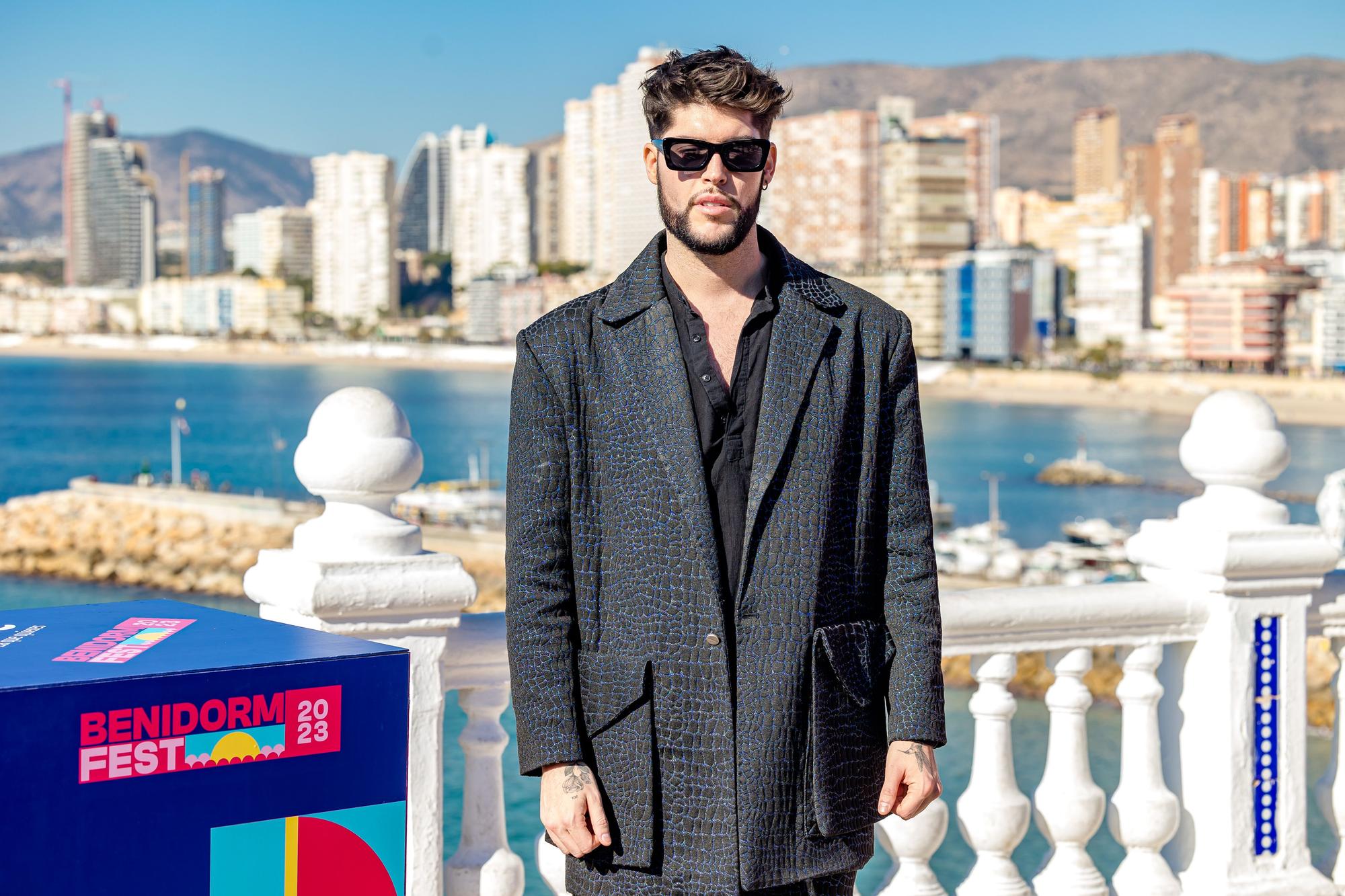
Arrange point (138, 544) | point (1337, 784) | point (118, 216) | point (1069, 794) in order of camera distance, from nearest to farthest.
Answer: point (1069, 794) < point (1337, 784) < point (138, 544) < point (118, 216)

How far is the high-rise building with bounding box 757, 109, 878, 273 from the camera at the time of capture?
97.2 meters

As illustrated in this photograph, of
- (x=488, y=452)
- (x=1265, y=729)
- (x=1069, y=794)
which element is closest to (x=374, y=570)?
(x=1069, y=794)

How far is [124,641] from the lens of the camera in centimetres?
143

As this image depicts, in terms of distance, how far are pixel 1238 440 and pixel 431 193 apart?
145 metres

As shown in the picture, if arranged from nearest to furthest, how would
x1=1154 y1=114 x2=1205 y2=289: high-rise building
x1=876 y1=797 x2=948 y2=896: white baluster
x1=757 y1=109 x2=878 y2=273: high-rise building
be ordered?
x1=876 y1=797 x2=948 y2=896: white baluster → x1=757 y1=109 x2=878 y2=273: high-rise building → x1=1154 y1=114 x2=1205 y2=289: high-rise building

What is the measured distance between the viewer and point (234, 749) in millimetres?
1397

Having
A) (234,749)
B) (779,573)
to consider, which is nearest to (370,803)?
(234,749)

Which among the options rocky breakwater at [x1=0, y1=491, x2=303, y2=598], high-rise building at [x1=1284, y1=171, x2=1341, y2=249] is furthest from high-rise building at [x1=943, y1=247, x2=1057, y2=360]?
rocky breakwater at [x1=0, y1=491, x2=303, y2=598]

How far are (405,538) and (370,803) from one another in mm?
608

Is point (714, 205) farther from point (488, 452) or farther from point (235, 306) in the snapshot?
point (235, 306)

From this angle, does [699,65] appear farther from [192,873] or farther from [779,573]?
[192,873]

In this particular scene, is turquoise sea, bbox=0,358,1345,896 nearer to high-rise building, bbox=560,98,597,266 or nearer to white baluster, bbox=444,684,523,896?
white baluster, bbox=444,684,523,896

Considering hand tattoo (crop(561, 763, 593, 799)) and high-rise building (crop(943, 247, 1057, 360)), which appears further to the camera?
high-rise building (crop(943, 247, 1057, 360))

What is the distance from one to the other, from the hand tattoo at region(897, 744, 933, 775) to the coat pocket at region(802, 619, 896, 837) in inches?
1.4
